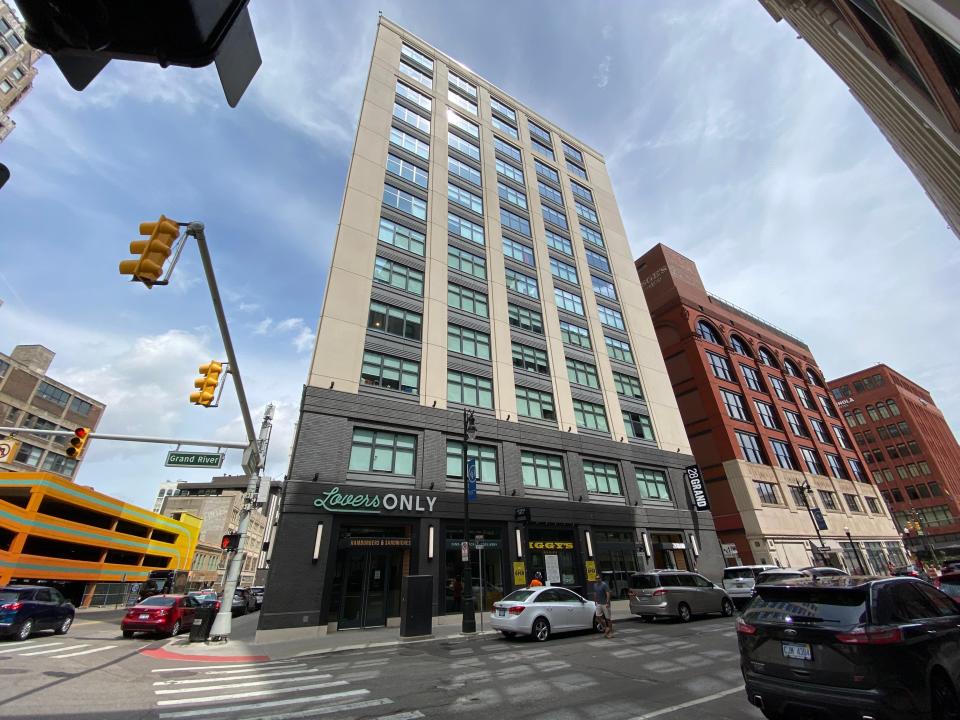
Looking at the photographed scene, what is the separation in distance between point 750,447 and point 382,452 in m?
36.2

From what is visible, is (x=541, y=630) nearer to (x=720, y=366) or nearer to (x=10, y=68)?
(x=720, y=366)

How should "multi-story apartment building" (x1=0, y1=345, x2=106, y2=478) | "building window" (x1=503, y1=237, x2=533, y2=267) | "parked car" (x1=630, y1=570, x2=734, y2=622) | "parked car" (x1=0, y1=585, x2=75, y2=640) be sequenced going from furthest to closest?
"multi-story apartment building" (x1=0, y1=345, x2=106, y2=478) → "building window" (x1=503, y1=237, x2=533, y2=267) → "parked car" (x1=630, y1=570, x2=734, y2=622) → "parked car" (x1=0, y1=585, x2=75, y2=640)

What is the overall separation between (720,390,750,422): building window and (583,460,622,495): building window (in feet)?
66.1

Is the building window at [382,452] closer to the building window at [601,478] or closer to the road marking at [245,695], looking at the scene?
the road marking at [245,695]

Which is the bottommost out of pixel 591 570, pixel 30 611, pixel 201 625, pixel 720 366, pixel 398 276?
pixel 201 625

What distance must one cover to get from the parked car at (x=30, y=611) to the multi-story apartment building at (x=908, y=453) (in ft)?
275

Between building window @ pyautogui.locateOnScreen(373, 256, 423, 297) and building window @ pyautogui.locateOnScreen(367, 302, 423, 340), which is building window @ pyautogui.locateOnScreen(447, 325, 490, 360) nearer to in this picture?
building window @ pyautogui.locateOnScreen(367, 302, 423, 340)

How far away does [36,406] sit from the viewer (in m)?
54.8

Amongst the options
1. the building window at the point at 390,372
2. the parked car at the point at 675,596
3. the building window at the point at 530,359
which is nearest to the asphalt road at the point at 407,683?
the parked car at the point at 675,596

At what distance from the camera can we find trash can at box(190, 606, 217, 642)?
14.7 metres

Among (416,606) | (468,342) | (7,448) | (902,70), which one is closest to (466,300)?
(468,342)

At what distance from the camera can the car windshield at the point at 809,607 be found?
203 inches

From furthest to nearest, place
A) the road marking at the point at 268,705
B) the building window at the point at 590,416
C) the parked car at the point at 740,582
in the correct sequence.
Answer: the building window at the point at 590,416
the parked car at the point at 740,582
the road marking at the point at 268,705

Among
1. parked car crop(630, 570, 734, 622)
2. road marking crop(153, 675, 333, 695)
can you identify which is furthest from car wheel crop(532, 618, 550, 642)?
road marking crop(153, 675, 333, 695)
